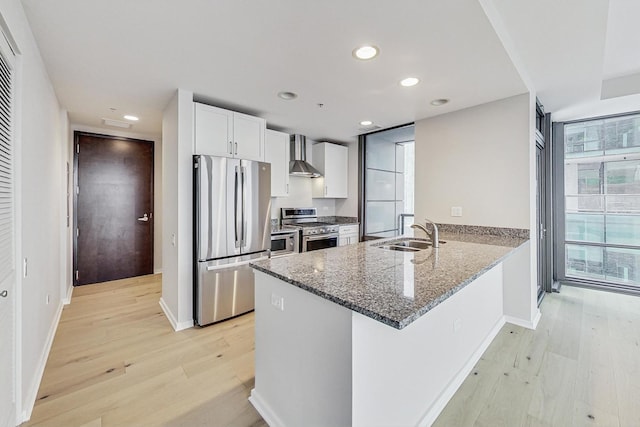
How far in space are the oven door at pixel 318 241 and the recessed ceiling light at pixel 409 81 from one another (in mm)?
2347

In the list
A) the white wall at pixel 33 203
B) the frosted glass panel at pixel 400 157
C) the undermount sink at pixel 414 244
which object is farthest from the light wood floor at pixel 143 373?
the frosted glass panel at pixel 400 157

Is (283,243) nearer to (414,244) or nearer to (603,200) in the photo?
(414,244)

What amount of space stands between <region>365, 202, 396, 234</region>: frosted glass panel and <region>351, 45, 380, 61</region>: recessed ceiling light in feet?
10.1

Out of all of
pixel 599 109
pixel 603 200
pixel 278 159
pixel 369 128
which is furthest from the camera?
pixel 369 128

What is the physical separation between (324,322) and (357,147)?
4137mm

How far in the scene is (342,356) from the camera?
118cm

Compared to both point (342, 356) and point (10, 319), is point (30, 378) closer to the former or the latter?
point (10, 319)

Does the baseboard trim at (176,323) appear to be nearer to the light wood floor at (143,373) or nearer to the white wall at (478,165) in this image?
the light wood floor at (143,373)

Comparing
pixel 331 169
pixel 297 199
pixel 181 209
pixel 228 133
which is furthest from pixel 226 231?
pixel 331 169

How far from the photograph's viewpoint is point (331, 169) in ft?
15.9

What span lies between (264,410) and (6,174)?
1901mm

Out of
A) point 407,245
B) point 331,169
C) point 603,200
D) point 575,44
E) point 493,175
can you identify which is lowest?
point 407,245

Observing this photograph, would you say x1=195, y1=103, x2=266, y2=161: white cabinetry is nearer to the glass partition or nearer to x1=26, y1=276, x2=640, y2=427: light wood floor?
x1=26, y1=276, x2=640, y2=427: light wood floor

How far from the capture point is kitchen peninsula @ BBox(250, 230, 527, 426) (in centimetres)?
115
